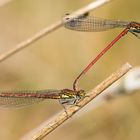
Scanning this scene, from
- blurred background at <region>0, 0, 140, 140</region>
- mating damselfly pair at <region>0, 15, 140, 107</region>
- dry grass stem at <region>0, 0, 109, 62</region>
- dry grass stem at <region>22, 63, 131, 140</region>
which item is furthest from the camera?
blurred background at <region>0, 0, 140, 140</region>

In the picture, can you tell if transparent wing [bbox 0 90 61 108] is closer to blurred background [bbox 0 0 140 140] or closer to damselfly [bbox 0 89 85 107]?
damselfly [bbox 0 89 85 107]

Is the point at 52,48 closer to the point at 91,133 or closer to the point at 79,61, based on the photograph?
the point at 79,61

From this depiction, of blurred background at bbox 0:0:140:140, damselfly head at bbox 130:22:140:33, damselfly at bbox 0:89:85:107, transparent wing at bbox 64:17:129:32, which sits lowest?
damselfly at bbox 0:89:85:107

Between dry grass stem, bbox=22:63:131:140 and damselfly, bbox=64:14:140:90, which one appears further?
damselfly, bbox=64:14:140:90

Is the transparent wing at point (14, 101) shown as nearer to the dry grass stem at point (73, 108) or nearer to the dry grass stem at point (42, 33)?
the dry grass stem at point (42, 33)

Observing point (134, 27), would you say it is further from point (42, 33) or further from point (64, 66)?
point (64, 66)

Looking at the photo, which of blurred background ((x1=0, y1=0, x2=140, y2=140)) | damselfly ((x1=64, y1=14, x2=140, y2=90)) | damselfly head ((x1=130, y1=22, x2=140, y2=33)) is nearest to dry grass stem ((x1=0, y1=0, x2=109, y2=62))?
damselfly ((x1=64, y1=14, x2=140, y2=90))

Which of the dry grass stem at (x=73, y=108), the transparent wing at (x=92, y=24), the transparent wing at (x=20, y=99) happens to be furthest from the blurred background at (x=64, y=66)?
the dry grass stem at (x=73, y=108)
